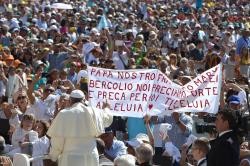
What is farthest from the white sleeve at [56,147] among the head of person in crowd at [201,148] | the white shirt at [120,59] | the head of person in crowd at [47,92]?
the white shirt at [120,59]

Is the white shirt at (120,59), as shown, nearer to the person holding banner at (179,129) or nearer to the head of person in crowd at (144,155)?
the person holding banner at (179,129)

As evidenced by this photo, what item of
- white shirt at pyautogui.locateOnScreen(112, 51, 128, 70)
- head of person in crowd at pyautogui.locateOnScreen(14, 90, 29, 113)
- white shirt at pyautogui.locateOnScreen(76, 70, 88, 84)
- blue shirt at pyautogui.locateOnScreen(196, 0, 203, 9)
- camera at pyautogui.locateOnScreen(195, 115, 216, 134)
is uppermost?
blue shirt at pyautogui.locateOnScreen(196, 0, 203, 9)

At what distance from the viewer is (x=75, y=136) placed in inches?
395

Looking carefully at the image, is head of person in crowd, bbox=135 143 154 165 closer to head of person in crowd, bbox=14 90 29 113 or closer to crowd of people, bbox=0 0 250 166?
crowd of people, bbox=0 0 250 166

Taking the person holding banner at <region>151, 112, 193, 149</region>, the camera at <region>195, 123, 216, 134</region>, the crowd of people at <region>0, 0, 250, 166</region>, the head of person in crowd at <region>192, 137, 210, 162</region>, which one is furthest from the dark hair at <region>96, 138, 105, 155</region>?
the camera at <region>195, 123, 216, 134</region>

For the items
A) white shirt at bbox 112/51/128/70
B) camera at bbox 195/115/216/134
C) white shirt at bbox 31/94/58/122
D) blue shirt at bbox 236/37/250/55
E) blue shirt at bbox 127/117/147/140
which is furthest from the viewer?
blue shirt at bbox 236/37/250/55

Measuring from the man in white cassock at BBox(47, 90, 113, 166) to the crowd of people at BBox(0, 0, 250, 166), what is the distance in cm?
1

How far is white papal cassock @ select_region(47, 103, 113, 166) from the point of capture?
10.0 meters

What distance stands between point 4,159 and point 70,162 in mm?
808

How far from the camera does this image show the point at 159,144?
42.3 ft

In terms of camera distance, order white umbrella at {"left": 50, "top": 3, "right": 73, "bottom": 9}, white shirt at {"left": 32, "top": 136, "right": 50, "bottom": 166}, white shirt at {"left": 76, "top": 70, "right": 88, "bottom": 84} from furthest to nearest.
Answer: white umbrella at {"left": 50, "top": 3, "right": 73, "bottom": 9} < white shirt at {"left": 76, "top": 70, "right": 88, "bottom": 84} < white shirt at {"left": 32, "top": 136, "right": 50, "bottom": 166}

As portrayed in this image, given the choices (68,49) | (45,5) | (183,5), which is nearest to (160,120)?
(68,49)

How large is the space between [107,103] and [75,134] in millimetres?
2189

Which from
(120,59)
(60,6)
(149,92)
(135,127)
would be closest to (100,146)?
(149,92)
